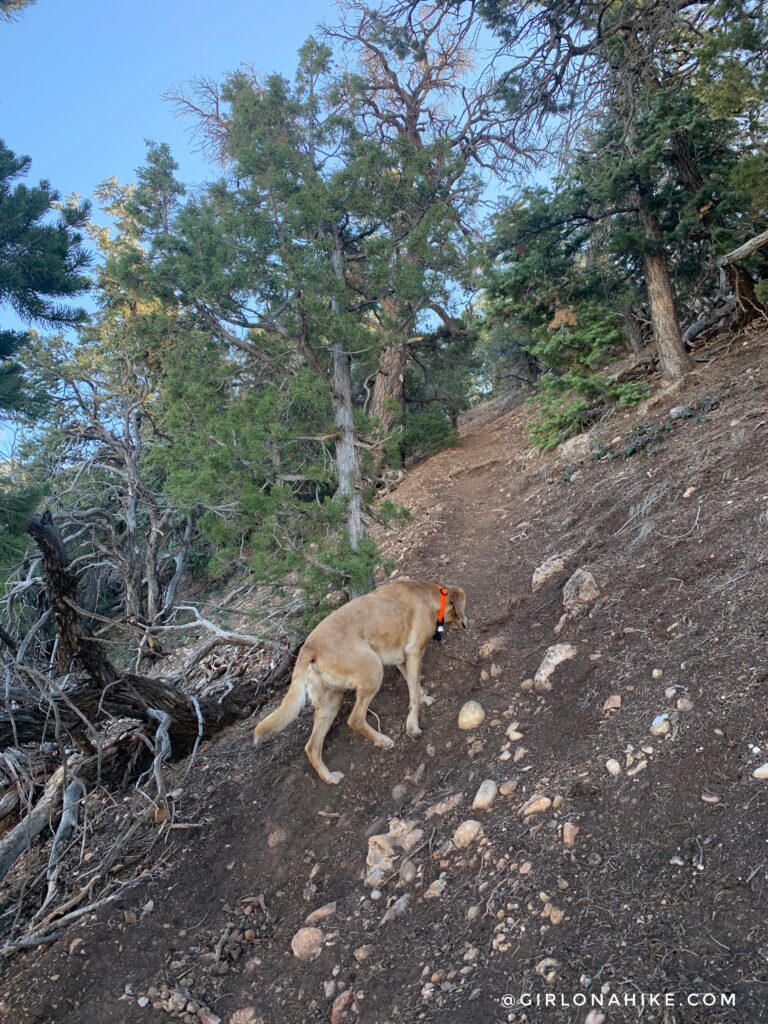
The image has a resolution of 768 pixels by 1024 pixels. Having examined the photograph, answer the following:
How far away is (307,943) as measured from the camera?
11.2ft

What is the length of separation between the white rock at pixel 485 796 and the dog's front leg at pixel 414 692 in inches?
43.6

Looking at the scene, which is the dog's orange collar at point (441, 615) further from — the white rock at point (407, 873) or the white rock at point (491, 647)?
the white rock at point (407, 873)

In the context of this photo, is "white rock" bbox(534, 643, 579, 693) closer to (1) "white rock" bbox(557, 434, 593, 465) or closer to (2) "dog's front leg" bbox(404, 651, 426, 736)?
(2) "dog's front leg" bbox(404, 651, 426, 736)

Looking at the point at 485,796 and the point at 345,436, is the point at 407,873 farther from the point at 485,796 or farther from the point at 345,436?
the point at 345,436

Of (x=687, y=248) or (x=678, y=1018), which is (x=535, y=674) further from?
(x=687, y=248)

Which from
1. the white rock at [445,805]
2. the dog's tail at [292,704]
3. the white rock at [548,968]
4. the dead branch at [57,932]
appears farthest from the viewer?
the dog's tail at [292,704]

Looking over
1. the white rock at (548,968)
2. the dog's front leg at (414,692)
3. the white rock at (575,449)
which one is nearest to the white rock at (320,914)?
the white rock at (548,968)

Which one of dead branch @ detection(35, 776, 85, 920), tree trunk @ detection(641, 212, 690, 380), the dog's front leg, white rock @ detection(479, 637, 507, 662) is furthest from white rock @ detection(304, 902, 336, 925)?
tree trunk @ detection(641, 212, 690, 380)

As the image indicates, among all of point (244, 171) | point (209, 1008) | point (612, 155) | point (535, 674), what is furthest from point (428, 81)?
point (209, 1008)

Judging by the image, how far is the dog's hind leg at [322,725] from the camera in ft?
15.9

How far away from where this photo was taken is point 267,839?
441cm

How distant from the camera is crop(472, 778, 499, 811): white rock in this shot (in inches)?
150

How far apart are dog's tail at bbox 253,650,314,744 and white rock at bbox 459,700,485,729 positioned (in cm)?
129

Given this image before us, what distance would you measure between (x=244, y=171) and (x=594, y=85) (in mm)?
3637
